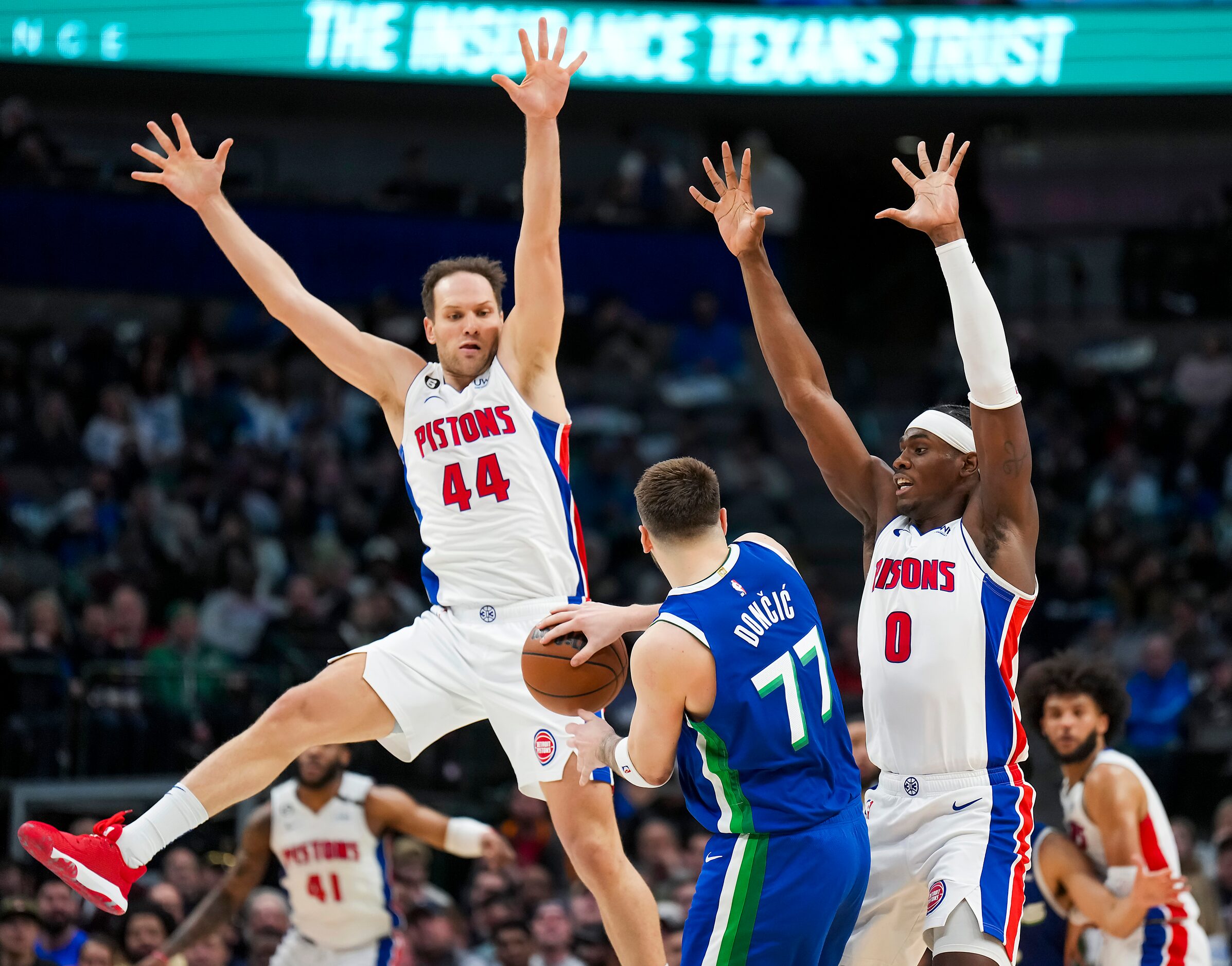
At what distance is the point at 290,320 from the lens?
21.2 ft

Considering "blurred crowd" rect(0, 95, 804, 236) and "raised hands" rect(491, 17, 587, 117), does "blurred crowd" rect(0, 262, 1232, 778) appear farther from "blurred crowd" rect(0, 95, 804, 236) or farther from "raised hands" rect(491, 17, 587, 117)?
"raised hands" rect(491, 17, 587, 117)

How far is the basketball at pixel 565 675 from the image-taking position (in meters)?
5.46

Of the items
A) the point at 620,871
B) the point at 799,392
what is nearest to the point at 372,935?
the point at 620,871

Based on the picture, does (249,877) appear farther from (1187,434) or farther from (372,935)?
(1187,434)

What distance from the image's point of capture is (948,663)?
17.7 feet

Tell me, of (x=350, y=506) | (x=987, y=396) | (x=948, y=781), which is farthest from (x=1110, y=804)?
(x=350, y=506)

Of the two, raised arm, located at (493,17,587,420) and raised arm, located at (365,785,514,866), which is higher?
raised arm, located at (493,17,587,420)

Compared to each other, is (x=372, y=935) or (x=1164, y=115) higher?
(x=1164, y=115)

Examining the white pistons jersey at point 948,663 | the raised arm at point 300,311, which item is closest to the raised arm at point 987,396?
the white pistons jersey at point 948,663

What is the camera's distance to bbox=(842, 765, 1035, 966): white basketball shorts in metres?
5.25

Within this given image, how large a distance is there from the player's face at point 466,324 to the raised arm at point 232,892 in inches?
146

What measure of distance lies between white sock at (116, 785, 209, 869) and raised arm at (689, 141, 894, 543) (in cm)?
265

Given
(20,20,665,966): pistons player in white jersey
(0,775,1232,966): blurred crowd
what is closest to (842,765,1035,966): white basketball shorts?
(20,20,665,966): pistons player in white jersey

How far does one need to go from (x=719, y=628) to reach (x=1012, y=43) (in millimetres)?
11782
